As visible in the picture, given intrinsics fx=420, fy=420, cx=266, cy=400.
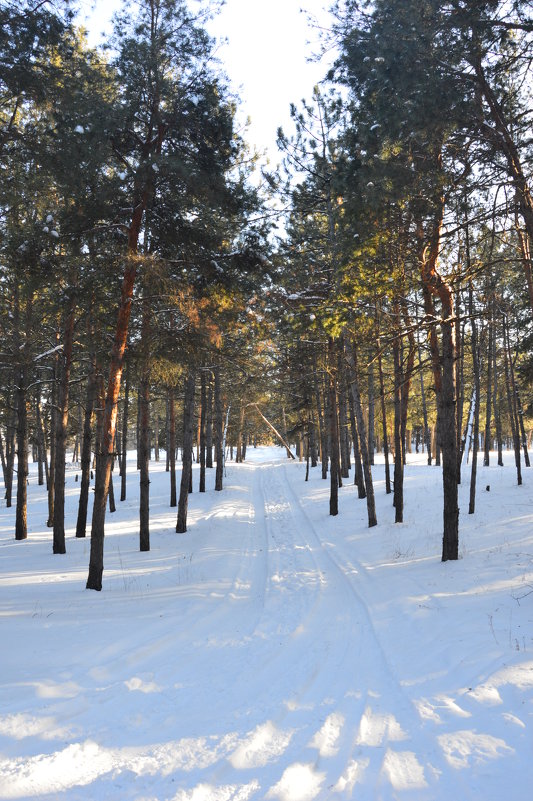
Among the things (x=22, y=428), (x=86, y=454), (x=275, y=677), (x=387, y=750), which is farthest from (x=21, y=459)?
(x=387, y=750)

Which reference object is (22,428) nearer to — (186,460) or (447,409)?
(186,460)

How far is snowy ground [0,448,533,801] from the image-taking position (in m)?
3.33

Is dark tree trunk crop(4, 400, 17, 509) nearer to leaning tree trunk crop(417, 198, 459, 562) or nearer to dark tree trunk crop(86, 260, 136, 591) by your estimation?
dark tree trunk crop(86, 260, 136, 591)

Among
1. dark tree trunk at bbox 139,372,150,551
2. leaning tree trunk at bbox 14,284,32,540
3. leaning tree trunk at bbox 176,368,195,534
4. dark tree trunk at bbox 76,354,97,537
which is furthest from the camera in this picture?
leaning tree trunk at bbox 176,368,195,534

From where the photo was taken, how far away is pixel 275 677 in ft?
16.0

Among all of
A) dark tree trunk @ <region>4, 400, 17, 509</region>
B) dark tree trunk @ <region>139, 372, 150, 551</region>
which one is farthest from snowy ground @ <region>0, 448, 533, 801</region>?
dark tree trunk @ <region>4, 400, 17, 509</region>

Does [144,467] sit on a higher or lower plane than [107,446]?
lower

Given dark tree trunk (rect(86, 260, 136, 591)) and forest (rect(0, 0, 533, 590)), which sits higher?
forest (rect(0, 0, 533, 590))

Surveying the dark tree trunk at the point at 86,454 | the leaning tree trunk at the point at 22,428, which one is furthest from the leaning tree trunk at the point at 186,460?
the leaning tree trunk at the point at 22,428

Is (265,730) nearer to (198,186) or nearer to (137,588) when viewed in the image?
(137,588)

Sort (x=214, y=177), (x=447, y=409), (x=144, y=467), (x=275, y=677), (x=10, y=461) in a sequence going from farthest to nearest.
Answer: (x=10, y=461), (x=144, y=467), (x=447, y=409), (x=214, y=177), (x=275, y=677)

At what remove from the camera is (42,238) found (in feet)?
25.8

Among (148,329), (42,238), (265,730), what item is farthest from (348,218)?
(265,730)

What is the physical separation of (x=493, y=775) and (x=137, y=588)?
22.5 ft
